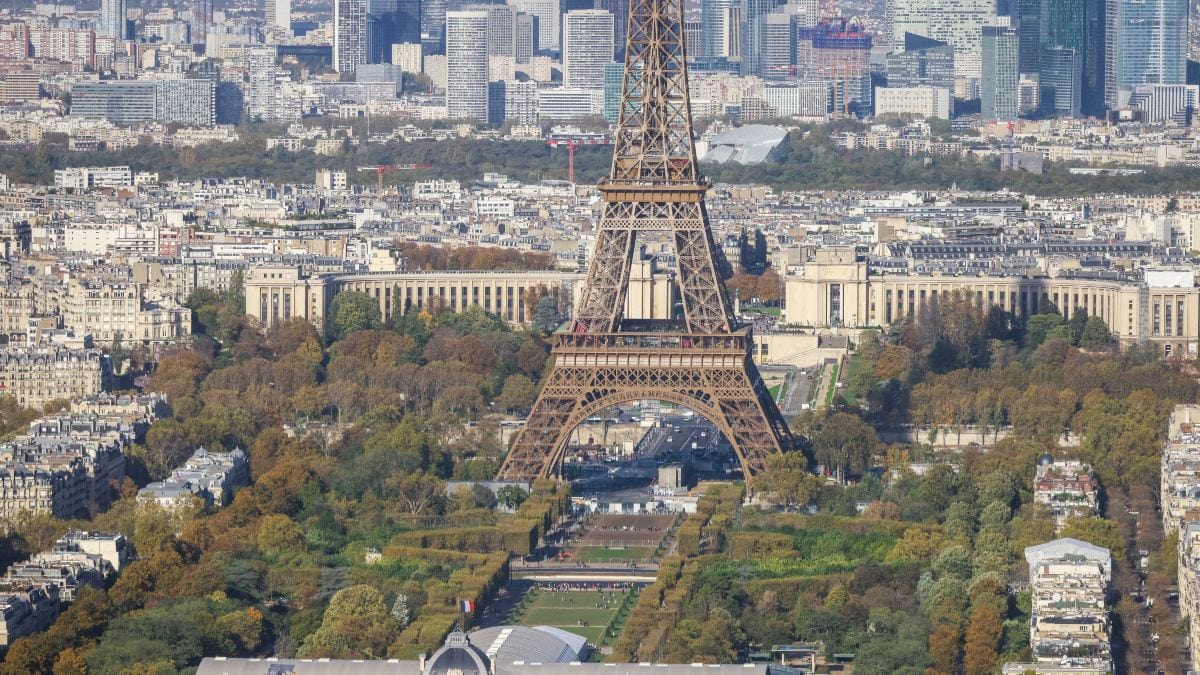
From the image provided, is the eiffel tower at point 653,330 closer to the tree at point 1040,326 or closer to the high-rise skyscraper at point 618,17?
the tree at point 1040,326

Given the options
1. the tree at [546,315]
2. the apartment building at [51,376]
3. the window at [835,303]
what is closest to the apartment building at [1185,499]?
the window at [835,303]

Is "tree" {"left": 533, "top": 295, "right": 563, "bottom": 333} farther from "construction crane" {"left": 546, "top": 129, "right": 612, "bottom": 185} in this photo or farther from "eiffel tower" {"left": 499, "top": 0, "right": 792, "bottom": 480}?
"construction crane" {"left": 546, "top": 129, "right": 612, "bottom": 185}

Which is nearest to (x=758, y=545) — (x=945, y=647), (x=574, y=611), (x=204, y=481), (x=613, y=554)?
(x=613, y=554)

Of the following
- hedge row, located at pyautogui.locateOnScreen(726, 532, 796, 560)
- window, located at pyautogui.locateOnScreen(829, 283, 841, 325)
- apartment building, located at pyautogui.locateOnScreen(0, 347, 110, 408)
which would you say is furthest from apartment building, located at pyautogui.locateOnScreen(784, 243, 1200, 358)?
hedge row, located at pyautogui.locateOnScreen(726, 532, 796, 560)

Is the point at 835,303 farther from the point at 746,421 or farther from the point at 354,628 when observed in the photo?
the point at 354,628

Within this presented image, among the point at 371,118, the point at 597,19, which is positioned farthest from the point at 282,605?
Answer: the point at 597,19

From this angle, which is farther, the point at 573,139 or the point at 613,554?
the point at 573,139
